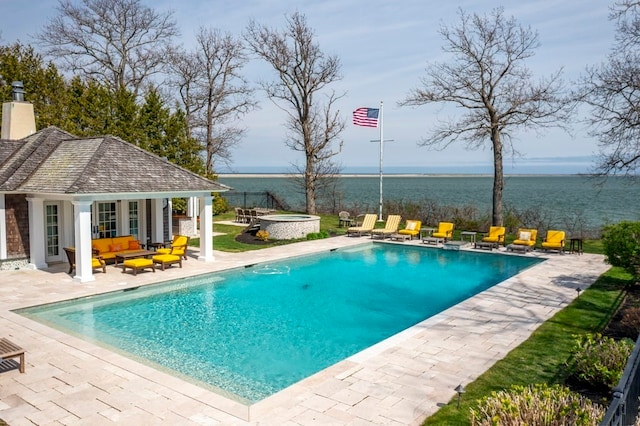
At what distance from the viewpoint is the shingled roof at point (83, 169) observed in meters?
Result: 13.7

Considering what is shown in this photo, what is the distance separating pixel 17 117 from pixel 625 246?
Answer: 20509 mm

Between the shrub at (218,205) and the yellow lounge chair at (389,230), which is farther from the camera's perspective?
the shrub at (218,205)

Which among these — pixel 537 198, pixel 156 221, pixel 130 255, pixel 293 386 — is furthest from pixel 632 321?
pixel 537 198

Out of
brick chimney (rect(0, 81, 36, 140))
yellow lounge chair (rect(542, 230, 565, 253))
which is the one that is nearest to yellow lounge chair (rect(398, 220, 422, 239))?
yellow lounge chair (rect(542, 230, 565, 253))

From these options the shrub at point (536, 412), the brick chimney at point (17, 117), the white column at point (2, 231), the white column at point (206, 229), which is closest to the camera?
the shrub at point (536, 412)

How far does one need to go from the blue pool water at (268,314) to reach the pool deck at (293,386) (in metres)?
0.60

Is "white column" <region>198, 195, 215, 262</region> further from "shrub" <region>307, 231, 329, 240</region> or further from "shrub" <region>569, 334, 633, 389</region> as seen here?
"shrub" <region>569, 334, 633, 389</region>

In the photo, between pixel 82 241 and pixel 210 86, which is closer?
pixel 82 241

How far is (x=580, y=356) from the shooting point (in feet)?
22.6

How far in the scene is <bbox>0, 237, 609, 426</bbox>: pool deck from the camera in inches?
229

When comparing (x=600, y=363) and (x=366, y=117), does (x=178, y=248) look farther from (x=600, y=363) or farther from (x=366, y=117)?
(x=366, y=117)

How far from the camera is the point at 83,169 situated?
13.9m

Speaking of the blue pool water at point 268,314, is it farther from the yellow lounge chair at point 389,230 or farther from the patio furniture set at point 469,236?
the yellow lounge chair at point 389,230

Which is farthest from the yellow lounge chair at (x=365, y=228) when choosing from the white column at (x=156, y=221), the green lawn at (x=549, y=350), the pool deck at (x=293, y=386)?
the pool deck at (x=293, y=386)
